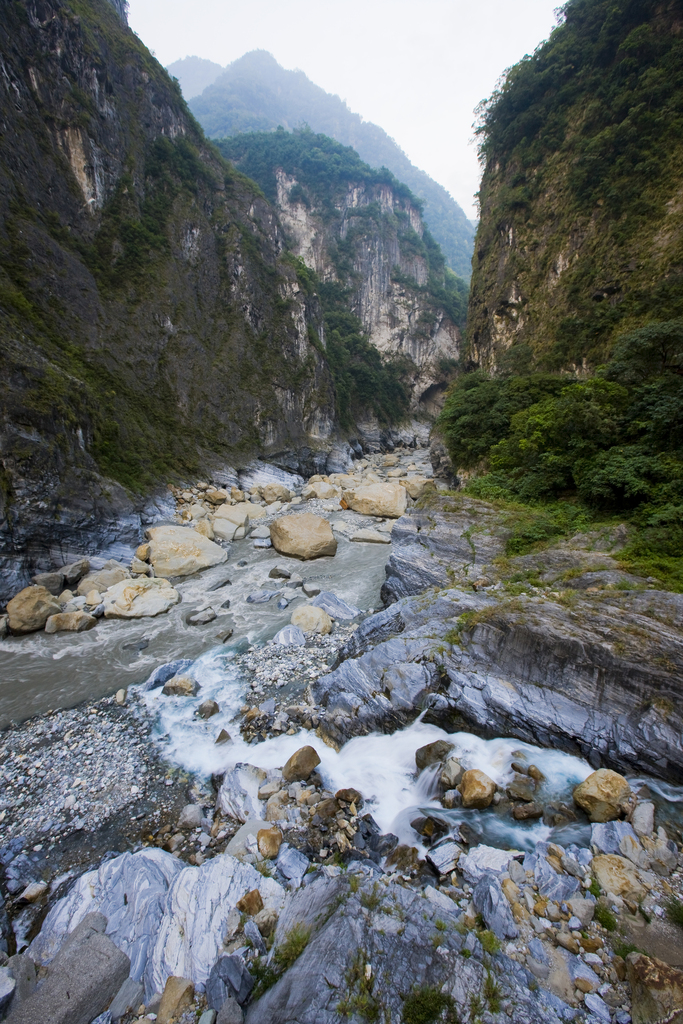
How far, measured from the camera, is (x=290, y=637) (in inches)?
360

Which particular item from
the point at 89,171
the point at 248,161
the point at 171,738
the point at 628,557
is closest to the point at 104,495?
the point at 171,738

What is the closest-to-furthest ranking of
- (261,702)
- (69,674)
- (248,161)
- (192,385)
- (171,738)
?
1. (171,738)
2. (261,702)
3. (69,674)
4. (192,385)
5. (248,161)

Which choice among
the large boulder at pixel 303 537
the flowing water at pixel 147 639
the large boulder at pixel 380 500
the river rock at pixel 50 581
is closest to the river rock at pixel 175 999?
the flowing water at pixel 147 639

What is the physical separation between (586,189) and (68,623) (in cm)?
2625

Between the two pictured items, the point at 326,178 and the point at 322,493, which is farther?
the point at 326,178

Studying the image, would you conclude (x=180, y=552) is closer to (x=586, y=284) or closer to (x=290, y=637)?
(x=290, y=637)

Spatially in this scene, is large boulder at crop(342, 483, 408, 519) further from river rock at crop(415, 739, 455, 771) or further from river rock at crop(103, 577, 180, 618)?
river rock at crop(415, 739, 455, 771)

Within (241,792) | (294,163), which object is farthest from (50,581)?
(294,163)

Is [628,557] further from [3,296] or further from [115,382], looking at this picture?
[115,382]

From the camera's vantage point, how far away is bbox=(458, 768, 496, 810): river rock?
4926mm

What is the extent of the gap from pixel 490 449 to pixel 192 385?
710 inches

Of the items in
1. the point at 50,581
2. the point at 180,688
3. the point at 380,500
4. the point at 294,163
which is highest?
the point at 294,163

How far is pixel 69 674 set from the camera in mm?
8453

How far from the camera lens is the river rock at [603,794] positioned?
4559mm
